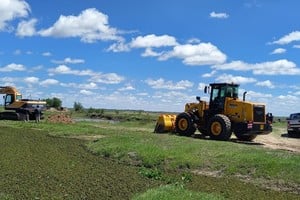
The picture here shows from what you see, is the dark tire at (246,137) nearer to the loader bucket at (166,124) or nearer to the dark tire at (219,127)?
the dark tire at (219,127)

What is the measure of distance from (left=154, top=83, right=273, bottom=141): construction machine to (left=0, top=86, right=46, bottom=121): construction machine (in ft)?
61.2

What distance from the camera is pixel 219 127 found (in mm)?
29516

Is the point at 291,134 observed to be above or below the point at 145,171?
above

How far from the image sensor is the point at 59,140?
97.3ft

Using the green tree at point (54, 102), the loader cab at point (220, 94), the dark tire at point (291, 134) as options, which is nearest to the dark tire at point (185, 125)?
the loader cab at point (220, 94)

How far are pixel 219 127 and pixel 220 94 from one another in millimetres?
2285

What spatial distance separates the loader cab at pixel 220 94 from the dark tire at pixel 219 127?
1.10m

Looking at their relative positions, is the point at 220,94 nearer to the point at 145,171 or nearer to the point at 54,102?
the point at 145,171

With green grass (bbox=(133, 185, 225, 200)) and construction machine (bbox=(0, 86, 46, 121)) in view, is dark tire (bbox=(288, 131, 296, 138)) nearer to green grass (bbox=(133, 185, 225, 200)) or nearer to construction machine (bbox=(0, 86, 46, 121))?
construction machine (bbox=(0, 86, 46, 121))

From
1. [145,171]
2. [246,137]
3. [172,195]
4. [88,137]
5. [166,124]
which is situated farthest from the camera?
[166,124]

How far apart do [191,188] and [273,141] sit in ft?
59.7

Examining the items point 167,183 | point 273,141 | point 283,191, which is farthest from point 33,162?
point 273,141

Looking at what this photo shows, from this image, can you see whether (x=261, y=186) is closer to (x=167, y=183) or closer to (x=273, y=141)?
(x=167, y=183)

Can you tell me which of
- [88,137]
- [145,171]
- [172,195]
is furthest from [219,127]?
[172,195]
